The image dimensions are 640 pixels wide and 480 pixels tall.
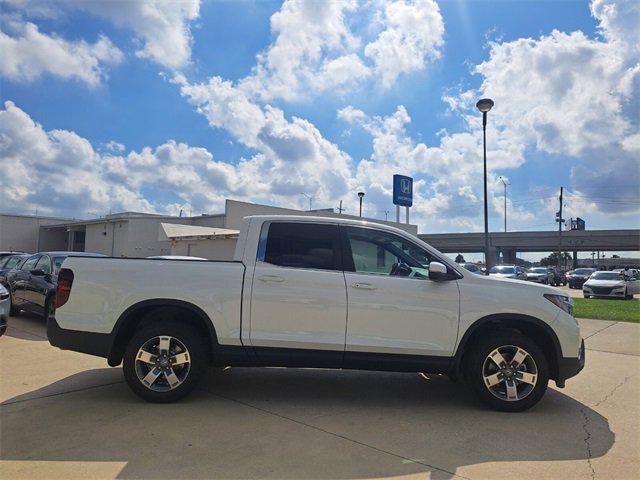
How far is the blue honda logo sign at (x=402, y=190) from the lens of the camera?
22672mm

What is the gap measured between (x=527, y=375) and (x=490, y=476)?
5.48ft

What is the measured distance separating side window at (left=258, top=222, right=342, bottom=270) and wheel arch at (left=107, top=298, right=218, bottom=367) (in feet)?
2.94

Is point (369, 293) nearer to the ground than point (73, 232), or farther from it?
nearer to the ground

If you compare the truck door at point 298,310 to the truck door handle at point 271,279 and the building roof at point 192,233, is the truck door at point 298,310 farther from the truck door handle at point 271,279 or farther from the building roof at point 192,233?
the building roof at point 192,233

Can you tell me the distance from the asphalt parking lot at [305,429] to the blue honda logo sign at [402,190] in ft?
55.8

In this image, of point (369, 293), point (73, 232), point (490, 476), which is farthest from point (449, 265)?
point (73, 232)

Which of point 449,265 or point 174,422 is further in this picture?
point 449,265

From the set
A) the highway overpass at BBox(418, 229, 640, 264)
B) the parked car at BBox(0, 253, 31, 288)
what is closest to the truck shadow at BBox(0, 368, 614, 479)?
the parked car at BBox(0, 253, 31, 288)

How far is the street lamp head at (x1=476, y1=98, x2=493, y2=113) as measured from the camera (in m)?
15.4

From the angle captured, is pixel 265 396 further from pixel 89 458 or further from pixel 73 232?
pixel 73 232

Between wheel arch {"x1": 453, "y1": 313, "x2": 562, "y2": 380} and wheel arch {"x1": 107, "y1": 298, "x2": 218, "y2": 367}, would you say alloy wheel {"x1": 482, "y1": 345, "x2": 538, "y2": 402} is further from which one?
wheel arch {"x1": 107, "y1": 298, "x2": 218, "y2": 367}

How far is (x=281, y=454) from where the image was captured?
365cm

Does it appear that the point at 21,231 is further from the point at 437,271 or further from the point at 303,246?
the point at 437,271

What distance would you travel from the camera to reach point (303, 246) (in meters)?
4.98
